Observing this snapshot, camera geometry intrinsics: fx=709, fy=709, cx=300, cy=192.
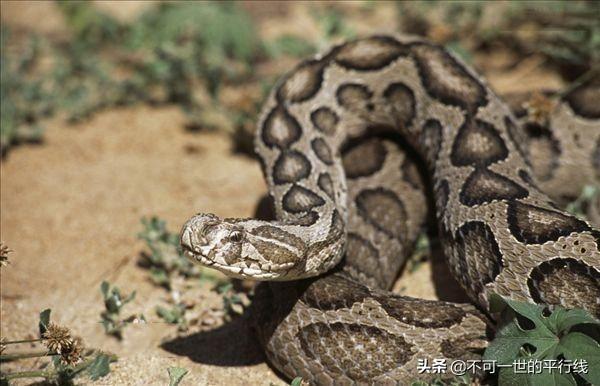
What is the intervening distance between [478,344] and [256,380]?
5.75ft

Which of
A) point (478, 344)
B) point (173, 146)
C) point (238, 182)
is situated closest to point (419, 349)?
point (478, 344)

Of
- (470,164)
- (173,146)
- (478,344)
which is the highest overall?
(173,146)

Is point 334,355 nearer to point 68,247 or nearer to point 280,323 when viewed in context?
point 280,323

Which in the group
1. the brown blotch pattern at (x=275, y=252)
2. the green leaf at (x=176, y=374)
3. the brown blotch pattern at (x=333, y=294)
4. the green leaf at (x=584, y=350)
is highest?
the brown blotch pattern at (x=275, y=252)

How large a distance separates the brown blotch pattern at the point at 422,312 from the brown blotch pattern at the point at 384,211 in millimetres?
1287

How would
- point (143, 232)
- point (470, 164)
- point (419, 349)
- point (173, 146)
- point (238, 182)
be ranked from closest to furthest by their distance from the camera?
point (419, 349) → point (470, 164) → point (143, 232) → point (238, 182) → point (173, 146)

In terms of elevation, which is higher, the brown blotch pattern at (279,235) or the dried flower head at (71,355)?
the brown blotch pattern at (279,235)

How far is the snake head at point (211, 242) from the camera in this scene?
5230 millimetres

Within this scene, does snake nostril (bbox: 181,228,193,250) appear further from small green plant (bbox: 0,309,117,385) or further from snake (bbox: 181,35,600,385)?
small green plant (bbox: 0,309,117,385)

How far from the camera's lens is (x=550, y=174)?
7.63 m

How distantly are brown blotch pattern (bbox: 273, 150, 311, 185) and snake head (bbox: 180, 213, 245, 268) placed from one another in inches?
49.6

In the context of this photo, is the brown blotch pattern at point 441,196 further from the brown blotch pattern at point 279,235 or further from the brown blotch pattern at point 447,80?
the brown blotch pattern at point 279,235

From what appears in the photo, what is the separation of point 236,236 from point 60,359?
1532mm

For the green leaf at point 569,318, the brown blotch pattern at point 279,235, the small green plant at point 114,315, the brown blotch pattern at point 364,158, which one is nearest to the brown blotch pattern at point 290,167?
the brown blotch pattern at point 364,158
